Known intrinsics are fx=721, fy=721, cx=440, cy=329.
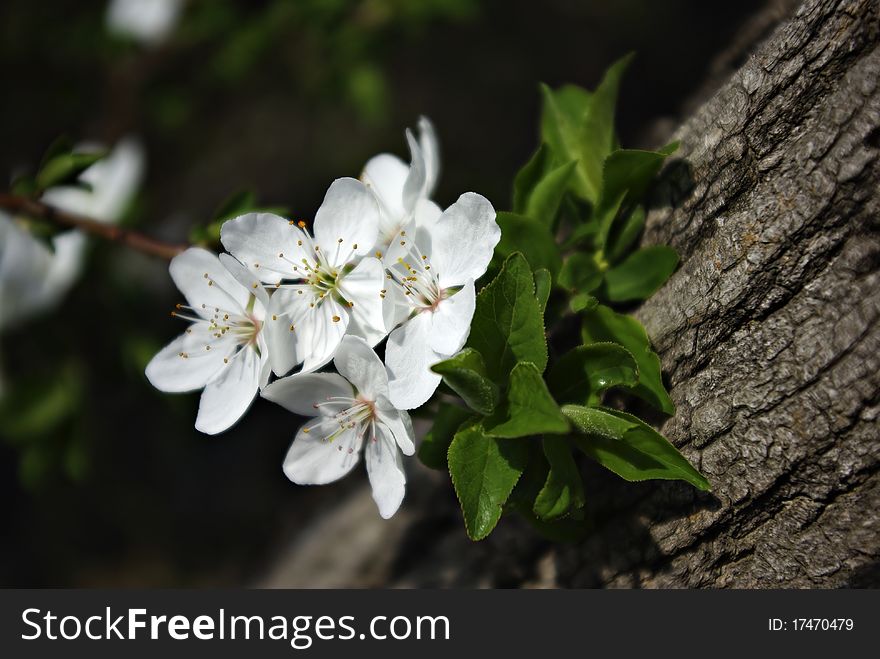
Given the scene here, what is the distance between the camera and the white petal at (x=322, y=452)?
1.23 metres

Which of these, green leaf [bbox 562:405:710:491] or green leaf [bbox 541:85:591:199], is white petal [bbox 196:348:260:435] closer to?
green leaf [bbox 562:405:710:491]

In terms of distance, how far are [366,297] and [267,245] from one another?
0.66 ft

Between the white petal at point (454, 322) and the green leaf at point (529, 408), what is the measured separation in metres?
0.09

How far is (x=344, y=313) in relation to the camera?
117 centimetres

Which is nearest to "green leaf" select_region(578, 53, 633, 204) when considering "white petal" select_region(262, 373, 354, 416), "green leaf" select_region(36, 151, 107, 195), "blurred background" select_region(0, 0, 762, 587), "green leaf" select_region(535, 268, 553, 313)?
"green leaf" select_region(535, 268, 553, 313)

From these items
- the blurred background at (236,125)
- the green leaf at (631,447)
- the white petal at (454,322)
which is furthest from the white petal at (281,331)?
the blurred background at (236,125)

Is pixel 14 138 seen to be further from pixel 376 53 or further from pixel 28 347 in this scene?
pixel 376 53

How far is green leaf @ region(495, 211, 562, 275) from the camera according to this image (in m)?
1.18

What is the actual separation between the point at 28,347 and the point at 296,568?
110cm

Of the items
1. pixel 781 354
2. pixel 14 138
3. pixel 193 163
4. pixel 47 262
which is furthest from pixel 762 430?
pixel 14 138

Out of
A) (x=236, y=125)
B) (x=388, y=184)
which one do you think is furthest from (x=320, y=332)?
(x=236, y=125)

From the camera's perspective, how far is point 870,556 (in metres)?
1.10

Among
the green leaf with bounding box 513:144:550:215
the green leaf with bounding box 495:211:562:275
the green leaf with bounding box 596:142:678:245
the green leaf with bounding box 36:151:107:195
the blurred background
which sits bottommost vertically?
the green leaf with bounding box 495:211:562:275

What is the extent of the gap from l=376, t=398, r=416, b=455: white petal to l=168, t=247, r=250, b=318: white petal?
332 millimetres
